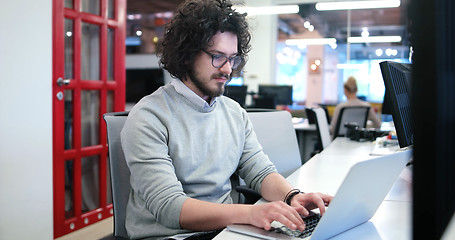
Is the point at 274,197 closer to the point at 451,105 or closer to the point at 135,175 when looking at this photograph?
the point at 135,175

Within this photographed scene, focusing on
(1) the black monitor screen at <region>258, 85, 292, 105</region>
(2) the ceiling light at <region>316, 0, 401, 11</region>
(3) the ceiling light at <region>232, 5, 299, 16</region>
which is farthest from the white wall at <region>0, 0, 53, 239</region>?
(2) the ceiling light at <region>316, 0, 401, 11</region>

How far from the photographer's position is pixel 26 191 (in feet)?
8.02

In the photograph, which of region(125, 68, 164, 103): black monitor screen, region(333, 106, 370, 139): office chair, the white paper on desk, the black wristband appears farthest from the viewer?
region(125, 68, 164, 103): black monitor screen

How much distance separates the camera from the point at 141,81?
7.68m

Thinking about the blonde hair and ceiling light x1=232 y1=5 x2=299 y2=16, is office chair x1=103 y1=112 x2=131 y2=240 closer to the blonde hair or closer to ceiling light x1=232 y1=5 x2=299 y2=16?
the blonde hair

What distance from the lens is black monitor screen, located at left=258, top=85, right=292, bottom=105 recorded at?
5902 millimetres

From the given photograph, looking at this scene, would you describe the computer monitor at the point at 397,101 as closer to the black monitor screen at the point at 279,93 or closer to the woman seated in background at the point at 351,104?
the woman seated in background at the point at 351,104

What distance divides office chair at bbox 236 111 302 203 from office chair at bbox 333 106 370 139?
2186 millimetres

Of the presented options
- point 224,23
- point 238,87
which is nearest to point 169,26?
point 224,23

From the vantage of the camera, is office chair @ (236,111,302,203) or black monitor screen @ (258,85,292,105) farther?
black monitor screen @ (258,85,292,105)

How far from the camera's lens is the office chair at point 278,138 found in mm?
2018

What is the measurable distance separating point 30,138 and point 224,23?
63.2 inches

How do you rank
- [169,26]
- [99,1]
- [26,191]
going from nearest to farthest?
[169,26], [26,191], [99,1]

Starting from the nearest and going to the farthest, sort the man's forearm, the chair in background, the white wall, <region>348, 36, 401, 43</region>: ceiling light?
1. the man's forearm
2. the white wall
3. the chair in background
4. <region>348, 36, 401, 43</region>: ceiling light
